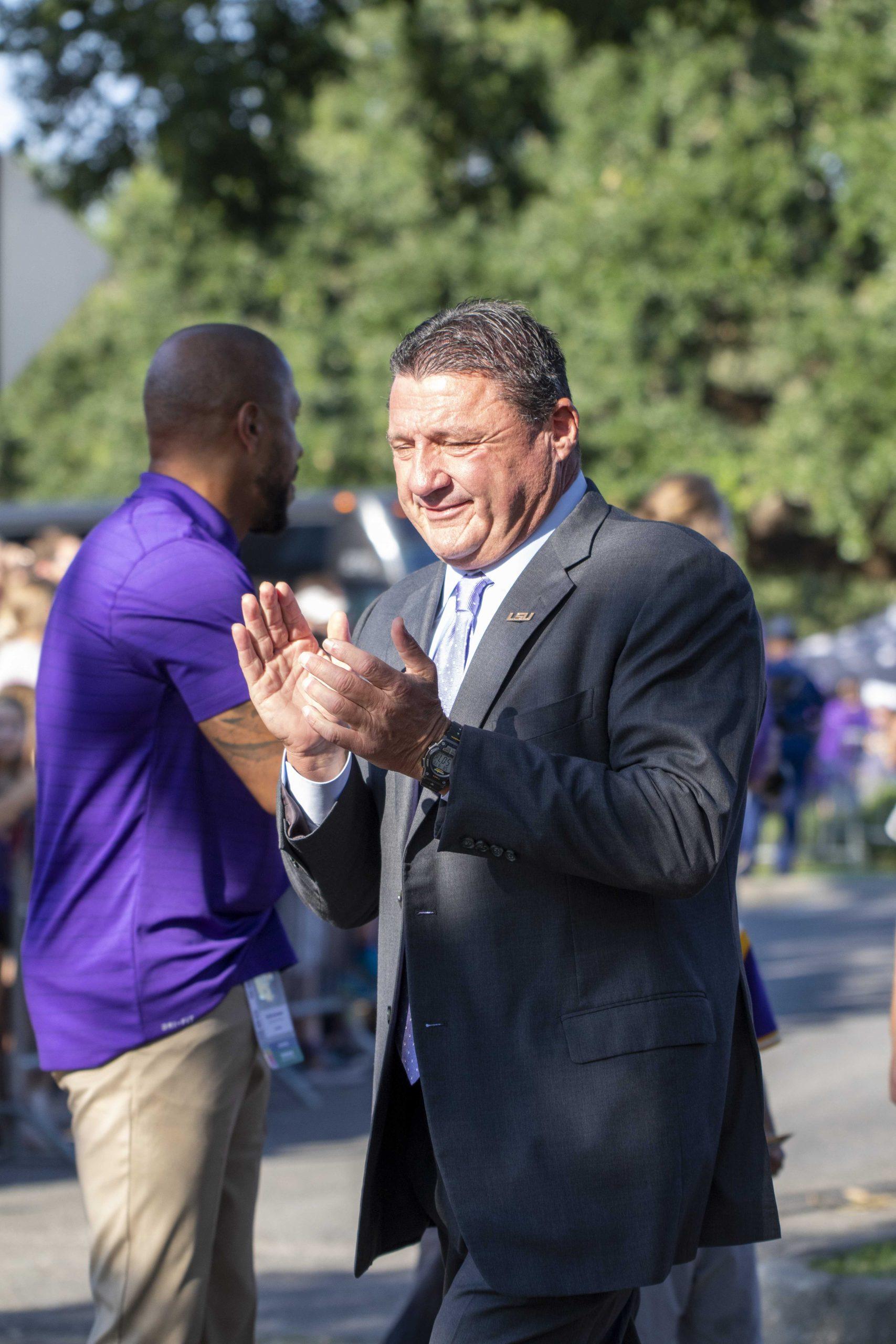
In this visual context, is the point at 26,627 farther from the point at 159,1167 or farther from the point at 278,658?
the point at 278,658

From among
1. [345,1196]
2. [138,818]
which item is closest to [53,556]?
[345,1196]

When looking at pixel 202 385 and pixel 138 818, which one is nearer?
pixel 138 818

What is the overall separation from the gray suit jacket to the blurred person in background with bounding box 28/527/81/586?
233 inches

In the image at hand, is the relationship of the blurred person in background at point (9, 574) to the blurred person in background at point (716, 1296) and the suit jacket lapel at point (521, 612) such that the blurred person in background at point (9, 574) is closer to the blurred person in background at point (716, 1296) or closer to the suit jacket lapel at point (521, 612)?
the blurred person in background at point (716, 1296)

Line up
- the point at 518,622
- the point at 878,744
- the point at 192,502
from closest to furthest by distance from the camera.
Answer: the point at 518,622, the point at 192,502, the point at 878,744

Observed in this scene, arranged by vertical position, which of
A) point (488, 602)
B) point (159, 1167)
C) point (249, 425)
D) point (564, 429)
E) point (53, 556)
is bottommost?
point (159, 1167)

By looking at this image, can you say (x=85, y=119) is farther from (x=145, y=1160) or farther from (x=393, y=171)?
(x=393, y=171)

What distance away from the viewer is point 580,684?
8.19 feet

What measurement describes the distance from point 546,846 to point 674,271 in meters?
23.7

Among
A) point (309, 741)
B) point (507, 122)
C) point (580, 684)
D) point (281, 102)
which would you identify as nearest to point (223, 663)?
point (309, 741)

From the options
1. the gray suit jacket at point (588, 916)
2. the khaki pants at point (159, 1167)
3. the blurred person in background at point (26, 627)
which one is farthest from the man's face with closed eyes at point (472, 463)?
the blurred person in background at point (26, 627)

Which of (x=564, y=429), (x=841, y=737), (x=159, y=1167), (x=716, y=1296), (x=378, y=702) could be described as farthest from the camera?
(x=841, y=737)

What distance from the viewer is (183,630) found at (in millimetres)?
3137

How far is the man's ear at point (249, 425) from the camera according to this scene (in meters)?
3.48
